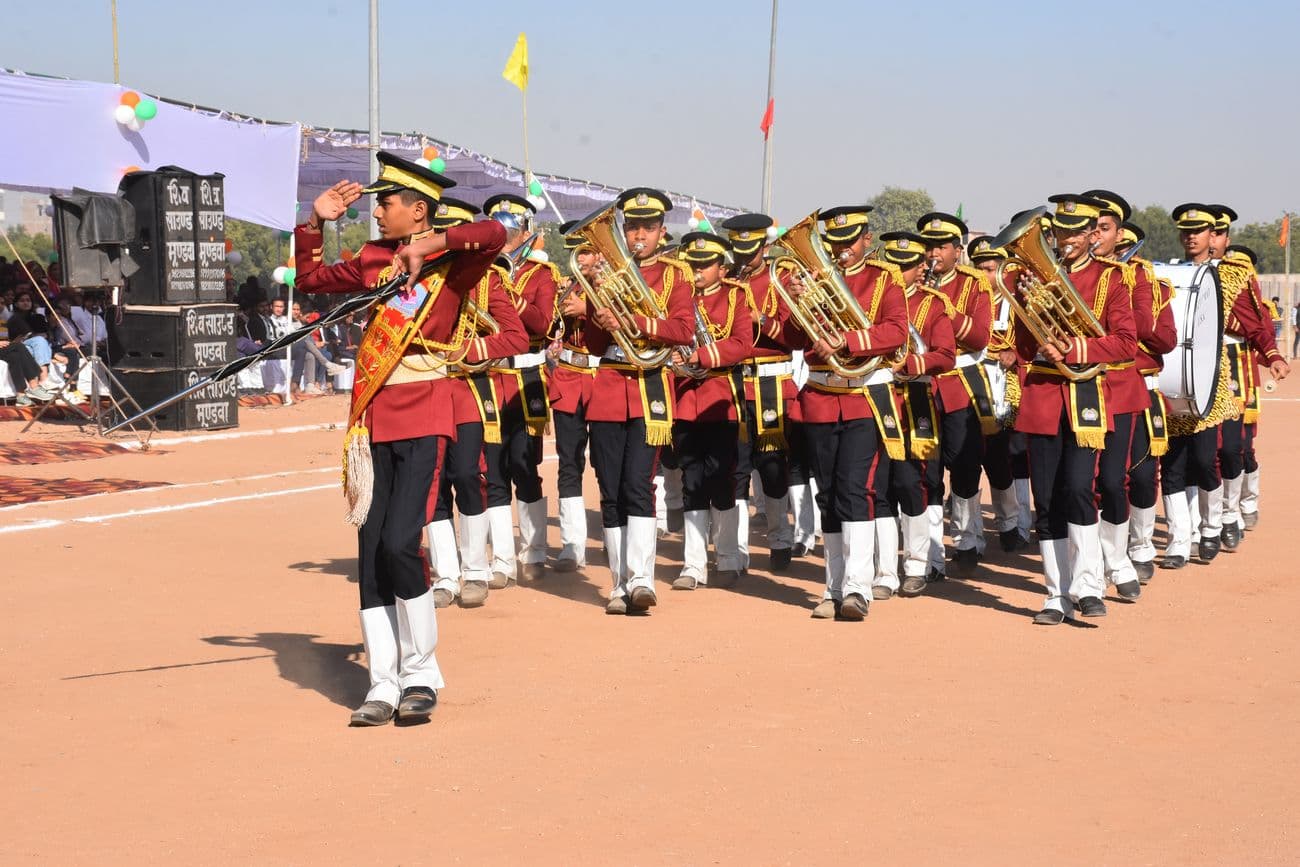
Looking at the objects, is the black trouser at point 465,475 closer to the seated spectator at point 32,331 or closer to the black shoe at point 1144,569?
the black shoe at point 1144,569

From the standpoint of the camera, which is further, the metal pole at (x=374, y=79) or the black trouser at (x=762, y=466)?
the metal pole at (x=374, y=79)

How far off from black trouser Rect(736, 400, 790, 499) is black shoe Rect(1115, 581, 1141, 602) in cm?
230

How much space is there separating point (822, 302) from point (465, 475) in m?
2.18

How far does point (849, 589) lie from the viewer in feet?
30.4

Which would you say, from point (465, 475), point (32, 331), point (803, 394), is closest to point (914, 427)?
point (803, 394)

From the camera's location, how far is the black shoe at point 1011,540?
11898 mm

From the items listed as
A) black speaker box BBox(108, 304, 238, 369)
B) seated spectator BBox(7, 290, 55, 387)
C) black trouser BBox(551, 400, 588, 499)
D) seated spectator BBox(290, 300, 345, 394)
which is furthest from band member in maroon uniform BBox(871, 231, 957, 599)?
seated spectator BBox(290, 300, 345, 394)

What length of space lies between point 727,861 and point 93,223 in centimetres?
1453

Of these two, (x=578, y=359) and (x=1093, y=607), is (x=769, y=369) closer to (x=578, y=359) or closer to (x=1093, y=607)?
(x=578, y=359)

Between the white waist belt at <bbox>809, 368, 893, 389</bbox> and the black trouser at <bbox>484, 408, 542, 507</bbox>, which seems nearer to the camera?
the white waist belt at <bbox>809, 368, 893, 389</bbox>

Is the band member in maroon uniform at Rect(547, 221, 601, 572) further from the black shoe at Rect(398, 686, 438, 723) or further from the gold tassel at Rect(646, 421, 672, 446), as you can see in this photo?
the black shoe at Rect(398, 686, 438, 723)

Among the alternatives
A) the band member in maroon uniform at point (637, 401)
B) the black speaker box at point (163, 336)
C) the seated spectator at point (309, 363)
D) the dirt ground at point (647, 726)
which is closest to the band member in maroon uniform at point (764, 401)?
the dirt ground at point (647, 726)

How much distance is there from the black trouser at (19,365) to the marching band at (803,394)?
444 inches

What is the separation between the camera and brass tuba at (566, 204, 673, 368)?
9.31 meters
